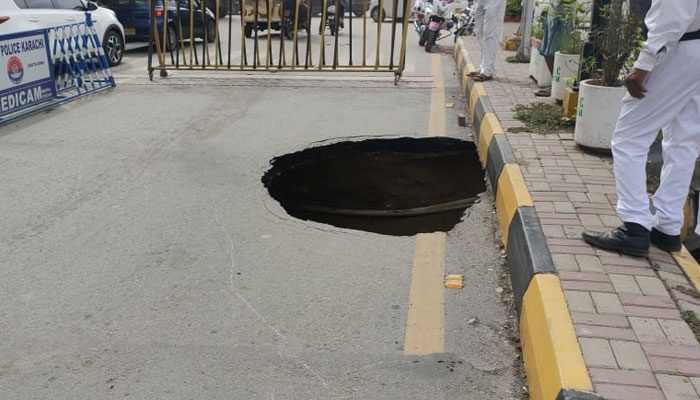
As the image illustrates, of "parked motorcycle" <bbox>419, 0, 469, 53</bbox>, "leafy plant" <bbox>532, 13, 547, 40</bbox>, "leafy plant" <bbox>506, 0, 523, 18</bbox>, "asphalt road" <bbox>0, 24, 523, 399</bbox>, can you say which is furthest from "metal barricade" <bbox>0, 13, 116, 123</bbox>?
"leafy plant" <bbox>506, 0, 523, 18</bbox>

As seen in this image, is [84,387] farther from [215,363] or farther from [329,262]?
[329,262]

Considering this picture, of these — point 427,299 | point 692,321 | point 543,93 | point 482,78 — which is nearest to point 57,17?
point 482,78

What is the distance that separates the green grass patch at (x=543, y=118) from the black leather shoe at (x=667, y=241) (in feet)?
9.04

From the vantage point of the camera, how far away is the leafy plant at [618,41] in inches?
213

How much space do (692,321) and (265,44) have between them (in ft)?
48.5

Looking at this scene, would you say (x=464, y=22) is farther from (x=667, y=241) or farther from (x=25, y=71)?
(x=667, y=241)

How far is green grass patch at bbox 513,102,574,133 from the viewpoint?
644 centimetres

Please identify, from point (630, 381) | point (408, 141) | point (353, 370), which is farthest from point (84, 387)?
point (408, 141)

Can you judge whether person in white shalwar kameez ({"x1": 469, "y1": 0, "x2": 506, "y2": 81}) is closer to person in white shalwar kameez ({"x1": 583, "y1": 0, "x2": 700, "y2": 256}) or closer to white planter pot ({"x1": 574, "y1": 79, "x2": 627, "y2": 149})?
white planter pot ({"x1": 574, "y1": 79, "x2": 627, "y2": 149})

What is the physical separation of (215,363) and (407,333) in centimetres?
92

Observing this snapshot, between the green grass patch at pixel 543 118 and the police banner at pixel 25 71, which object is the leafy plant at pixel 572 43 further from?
the police banner at pixel 25 71

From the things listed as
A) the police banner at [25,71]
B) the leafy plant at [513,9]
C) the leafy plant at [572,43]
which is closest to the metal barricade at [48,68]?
the police banner at [25,71]

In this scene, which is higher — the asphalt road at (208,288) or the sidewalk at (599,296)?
the sidewalk at (599,296)

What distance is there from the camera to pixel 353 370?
→ 2.92 m
